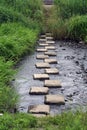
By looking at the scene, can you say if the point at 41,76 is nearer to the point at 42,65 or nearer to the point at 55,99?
the point at 42,65

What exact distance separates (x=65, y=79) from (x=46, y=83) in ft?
2.07

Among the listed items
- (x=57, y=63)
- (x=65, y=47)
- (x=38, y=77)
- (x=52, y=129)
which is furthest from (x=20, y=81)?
(x=65, y=47)

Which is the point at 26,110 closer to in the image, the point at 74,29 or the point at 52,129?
the point at 52,129

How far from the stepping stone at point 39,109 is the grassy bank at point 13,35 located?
261 millimetres

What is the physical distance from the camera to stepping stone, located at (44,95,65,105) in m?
6.02

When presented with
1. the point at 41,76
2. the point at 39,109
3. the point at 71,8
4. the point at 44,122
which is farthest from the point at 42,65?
the point at 71,8

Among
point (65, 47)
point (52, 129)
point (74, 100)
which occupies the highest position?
point (52, 129)

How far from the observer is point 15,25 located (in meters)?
11.8

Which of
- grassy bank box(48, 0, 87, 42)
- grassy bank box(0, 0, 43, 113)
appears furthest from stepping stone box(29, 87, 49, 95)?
grassy bank box(48, 0, 87, 42)

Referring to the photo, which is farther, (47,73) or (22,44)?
(22,44)

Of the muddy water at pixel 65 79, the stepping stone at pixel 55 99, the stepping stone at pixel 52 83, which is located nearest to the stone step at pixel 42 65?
the muddy water at pixel 65 79

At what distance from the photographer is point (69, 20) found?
13.3 meters

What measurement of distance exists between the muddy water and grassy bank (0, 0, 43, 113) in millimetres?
235

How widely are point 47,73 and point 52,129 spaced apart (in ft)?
12.1
